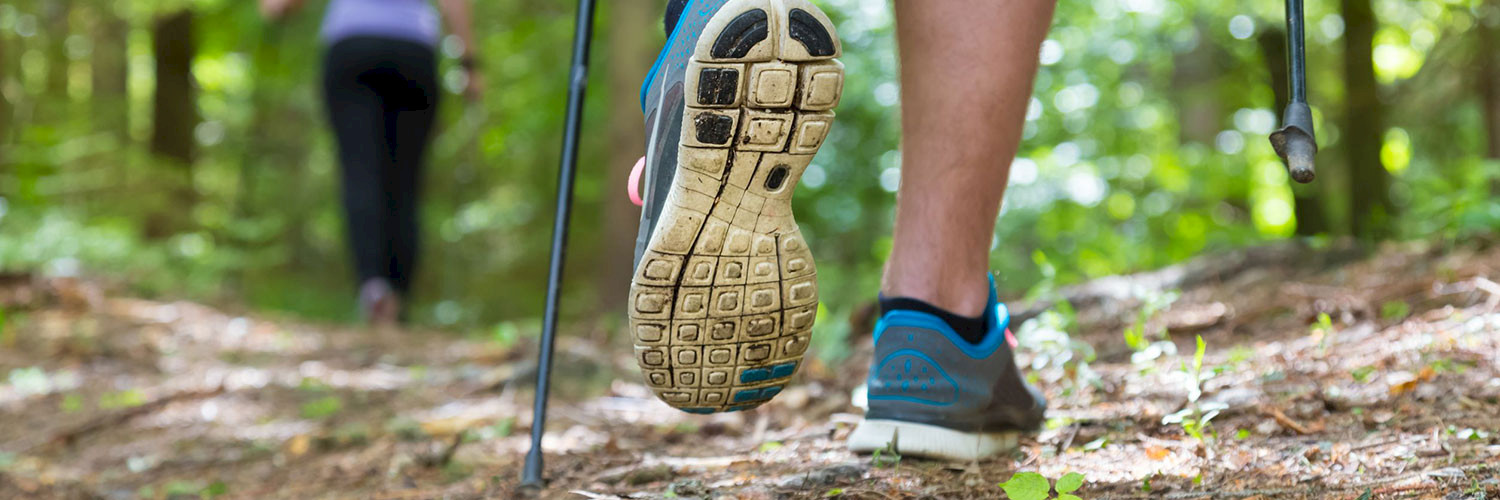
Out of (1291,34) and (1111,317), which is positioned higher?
(1291,34)

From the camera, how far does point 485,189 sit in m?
9.12

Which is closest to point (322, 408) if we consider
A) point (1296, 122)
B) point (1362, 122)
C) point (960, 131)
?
point (960, 131)

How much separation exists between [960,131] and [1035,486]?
492 millimetres

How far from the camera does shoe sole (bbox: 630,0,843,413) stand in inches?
47.6

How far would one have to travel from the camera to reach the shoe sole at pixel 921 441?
1395mm

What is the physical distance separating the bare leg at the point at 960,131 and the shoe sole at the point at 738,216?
0.20 metres

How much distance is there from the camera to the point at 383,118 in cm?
404

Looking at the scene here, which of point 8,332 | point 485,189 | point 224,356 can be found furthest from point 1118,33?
point 485,189

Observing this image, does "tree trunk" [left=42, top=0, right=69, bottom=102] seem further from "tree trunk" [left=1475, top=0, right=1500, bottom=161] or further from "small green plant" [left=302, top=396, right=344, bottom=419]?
"tree trunk" [left=1475, top=0, right=1500, bottom=161]

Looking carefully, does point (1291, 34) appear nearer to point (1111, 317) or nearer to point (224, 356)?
point (1111, 317)

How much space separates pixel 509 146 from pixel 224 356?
11.7ft

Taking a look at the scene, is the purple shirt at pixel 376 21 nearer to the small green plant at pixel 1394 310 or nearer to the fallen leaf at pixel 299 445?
the fallen leaf at pixel 299 445

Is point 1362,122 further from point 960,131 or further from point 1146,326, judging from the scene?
point 960,131

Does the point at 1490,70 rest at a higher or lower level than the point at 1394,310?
higher
